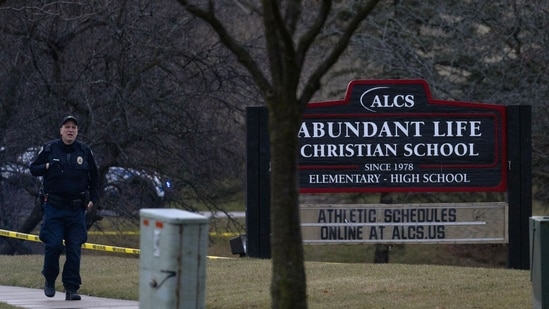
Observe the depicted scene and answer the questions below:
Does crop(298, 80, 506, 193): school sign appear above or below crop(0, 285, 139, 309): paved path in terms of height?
above

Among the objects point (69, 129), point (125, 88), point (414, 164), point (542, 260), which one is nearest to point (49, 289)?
point (69, 129)

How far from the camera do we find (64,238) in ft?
35.0

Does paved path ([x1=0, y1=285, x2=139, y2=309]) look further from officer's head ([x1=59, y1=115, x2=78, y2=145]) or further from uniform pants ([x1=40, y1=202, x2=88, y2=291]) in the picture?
officer's head ([x1=59, y1=115, x2=78, y2=145])

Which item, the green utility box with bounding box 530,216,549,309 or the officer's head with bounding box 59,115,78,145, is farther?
the officer's head with bounding box 59,115,78,145

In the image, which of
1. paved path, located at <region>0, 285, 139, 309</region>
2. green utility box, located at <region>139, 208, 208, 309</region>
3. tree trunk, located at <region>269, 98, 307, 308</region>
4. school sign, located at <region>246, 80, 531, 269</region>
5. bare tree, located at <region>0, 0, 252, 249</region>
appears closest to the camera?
green utility box, located at <region>139, 208, 208, 309</region>

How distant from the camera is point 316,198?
2534cm

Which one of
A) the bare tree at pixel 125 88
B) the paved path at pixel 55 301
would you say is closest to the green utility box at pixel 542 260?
the paved path at pixel 55 301

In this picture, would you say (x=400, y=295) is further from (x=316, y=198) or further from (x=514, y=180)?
(x=316, y=198)

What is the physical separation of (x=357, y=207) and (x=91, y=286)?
3925 millimetres

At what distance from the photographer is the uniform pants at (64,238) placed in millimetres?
10461

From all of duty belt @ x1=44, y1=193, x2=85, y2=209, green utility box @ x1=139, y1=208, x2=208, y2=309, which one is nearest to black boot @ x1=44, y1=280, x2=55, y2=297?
duty belt @ x1=44, y1=193, x2=85, y2=209

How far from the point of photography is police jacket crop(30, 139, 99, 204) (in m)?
10.4

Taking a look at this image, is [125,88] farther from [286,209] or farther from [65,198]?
[286,209]

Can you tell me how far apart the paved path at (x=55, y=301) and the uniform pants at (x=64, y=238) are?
0.21 m
